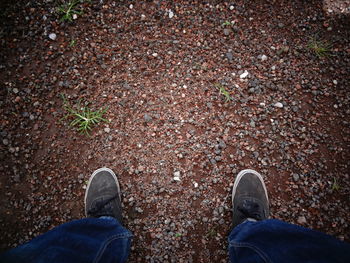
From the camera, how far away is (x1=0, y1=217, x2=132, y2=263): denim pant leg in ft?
4.38

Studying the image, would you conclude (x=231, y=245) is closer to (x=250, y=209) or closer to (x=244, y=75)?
(x=250, y=209)

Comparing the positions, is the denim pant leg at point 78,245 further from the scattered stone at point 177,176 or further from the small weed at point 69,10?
the small weed at point 69,10

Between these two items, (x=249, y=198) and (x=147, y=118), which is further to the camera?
(x=147, y=118)

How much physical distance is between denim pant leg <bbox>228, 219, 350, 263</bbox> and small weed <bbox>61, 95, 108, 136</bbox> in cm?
167

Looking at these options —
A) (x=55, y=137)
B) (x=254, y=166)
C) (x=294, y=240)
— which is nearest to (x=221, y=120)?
(x=254, y=166)

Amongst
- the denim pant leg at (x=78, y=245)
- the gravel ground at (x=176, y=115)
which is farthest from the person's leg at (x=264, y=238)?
the denim pant leg at (x=78, y=245)

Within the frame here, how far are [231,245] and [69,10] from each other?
2812 millimetres

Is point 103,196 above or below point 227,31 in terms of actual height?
below

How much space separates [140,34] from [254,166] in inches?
73.2

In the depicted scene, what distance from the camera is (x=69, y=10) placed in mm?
2320

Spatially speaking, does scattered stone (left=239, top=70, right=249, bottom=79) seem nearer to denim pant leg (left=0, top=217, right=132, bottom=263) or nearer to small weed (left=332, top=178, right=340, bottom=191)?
small weed (left=332, top=178, right=340, bottom=191)

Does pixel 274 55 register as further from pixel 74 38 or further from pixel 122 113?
pixel 74 38

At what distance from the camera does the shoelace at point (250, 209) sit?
78.4 inches

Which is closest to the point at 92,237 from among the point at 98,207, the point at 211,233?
the point at 98,207
